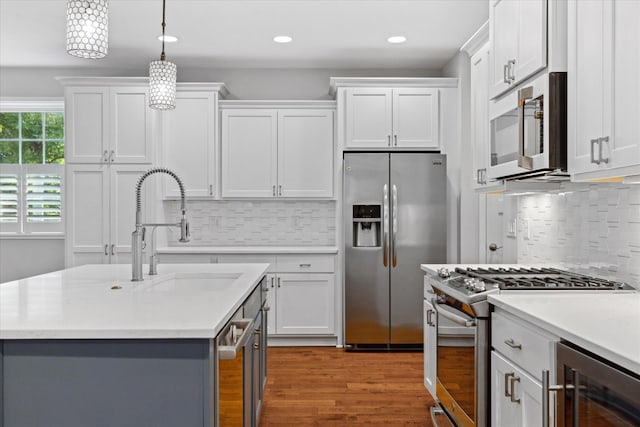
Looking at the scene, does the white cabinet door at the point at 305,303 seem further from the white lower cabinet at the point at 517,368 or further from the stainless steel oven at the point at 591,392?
the stainless steel oven at the point at 591,392

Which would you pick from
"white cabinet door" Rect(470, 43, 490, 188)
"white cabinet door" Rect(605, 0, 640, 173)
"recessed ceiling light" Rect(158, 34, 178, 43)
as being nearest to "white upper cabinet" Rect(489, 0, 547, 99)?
"white cabinet door" Rect(470, 43, 490, 188)

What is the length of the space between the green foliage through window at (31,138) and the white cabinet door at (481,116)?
13.9ft

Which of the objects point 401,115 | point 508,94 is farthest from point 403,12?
point 508,94

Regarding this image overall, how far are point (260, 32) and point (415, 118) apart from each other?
1561mm

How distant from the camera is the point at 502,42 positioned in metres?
2.80

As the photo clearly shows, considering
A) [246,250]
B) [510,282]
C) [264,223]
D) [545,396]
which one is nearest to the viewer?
[545,396]

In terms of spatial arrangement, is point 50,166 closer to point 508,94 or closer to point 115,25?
point 115,25

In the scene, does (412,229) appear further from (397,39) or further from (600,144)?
(600,144)

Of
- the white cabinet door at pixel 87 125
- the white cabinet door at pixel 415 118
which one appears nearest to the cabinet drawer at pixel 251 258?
the white cabinet door at pixel 87 125

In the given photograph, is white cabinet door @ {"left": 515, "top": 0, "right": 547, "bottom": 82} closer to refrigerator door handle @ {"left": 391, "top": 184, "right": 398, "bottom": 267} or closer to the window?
refrigerator door handle @ {"left": 391, "top": 184, "right": 398, "bottom": 267}

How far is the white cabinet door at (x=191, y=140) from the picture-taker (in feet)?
16.1

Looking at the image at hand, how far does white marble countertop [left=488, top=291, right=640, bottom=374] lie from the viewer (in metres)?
1.33

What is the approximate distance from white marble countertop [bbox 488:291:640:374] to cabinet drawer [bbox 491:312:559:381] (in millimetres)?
42

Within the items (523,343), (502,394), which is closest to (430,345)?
(502,394)
